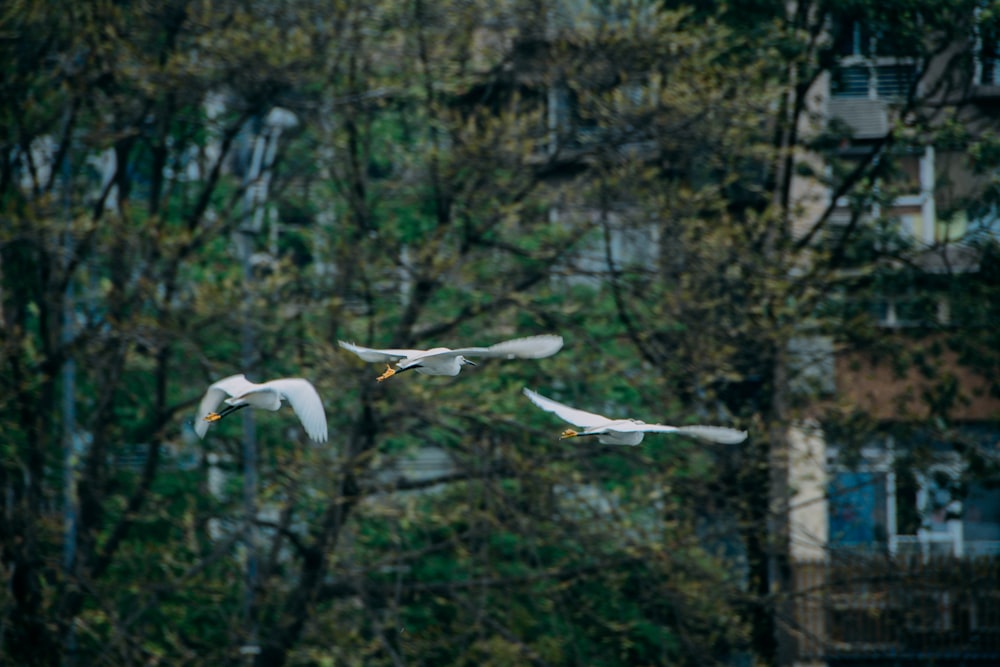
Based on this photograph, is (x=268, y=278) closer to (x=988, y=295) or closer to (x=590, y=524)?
(x=590, y=524)

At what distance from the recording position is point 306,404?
20.8 ft

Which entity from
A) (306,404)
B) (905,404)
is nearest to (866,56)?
(905,404)

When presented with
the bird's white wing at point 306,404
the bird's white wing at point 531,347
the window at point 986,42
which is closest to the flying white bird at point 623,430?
the bird's white wing at point 531,347

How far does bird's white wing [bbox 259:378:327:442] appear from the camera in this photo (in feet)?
20.3

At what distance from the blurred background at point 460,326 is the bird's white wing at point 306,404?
4.08 meters

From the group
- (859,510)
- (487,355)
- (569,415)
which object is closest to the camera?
(487,355)

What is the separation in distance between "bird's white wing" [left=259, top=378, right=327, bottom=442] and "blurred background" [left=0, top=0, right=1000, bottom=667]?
408 cm

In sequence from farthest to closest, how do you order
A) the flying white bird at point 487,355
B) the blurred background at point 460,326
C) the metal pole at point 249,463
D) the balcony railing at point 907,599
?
the balcony railing at point 907,599
the blurred background at point 460,326
the metal pole at point 249,463
the flying white bird at point 487,355

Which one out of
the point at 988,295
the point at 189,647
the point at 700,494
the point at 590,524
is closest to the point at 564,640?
the point at 590,524

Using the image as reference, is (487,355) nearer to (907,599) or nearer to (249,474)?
(249,474)

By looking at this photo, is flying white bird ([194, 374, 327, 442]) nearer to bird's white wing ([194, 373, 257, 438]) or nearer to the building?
bird's white wing ([194, 373, 257, 438])

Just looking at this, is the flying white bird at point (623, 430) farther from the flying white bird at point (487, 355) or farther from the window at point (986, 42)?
A: the window at point (986, 42)

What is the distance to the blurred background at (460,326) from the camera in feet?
36.0

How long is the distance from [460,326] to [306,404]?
563cm
